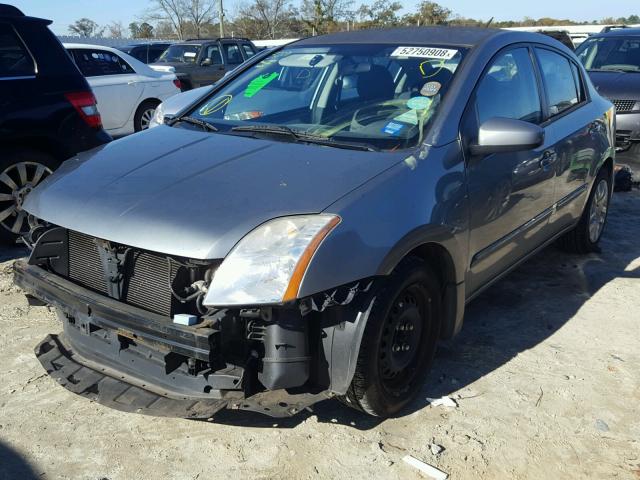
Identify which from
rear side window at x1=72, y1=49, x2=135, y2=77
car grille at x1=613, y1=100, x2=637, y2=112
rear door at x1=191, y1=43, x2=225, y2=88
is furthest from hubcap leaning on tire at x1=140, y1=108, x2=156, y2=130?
car grille at x1=613, y1=100, x2=637, y2=112

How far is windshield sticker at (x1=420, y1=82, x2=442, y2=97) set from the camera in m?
3.31

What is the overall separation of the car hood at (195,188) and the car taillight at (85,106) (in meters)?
2.18

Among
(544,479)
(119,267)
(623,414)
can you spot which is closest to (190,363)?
(119,267)

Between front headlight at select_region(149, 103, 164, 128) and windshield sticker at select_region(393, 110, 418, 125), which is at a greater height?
windshield sticker at select_region(393, 110, 418, 125)

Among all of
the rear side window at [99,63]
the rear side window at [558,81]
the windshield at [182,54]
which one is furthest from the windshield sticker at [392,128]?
the windshield at [182,54]

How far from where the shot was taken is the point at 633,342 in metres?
3.91

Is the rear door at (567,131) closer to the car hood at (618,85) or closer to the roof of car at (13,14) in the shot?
the car hood at (618,85)

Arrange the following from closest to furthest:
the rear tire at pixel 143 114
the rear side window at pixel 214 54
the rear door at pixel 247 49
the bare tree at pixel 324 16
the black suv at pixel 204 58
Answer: the rear tire at pixel 143 114, the black suv at pixel 204 58, the rear side window at pixel 214 54, the rear door at pixel 247 49, the bare tree at pixel 324 16

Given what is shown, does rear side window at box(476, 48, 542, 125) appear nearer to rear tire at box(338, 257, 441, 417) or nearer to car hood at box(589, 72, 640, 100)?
rear tire at box(338, 257, 441, 417)

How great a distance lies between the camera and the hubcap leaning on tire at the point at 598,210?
5266 millimetres

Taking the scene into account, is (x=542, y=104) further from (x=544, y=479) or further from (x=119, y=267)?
(x=119, y=267)

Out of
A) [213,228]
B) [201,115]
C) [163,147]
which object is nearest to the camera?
[213,228]

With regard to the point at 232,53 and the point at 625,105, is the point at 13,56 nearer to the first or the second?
the point at 625,105

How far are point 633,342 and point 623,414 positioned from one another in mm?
908
